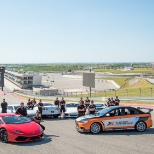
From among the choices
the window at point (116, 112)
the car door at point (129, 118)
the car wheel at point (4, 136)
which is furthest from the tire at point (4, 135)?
the car door at point (129, 118)

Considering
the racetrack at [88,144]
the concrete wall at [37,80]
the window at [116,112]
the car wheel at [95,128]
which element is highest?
the concrete wall at [37,80]

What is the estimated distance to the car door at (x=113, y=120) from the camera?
14.3 meters

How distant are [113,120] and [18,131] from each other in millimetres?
4991

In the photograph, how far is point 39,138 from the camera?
1226 cm

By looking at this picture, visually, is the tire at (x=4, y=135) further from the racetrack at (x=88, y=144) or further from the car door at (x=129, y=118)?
the car door at (x=129, y=118)

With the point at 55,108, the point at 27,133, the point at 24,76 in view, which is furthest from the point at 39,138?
the point at 24,76

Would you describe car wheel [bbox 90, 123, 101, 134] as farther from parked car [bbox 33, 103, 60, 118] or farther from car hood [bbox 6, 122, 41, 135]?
parked car [bbox 33, 103, 60, 118]

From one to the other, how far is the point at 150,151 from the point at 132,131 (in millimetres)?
4436

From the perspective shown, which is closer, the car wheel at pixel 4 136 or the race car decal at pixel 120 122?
the car wheel at pixel 4 136

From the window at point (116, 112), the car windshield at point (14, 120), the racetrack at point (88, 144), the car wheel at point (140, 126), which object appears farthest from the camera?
the car wheel at point (140, 126)

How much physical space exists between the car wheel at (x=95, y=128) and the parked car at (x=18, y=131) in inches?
119

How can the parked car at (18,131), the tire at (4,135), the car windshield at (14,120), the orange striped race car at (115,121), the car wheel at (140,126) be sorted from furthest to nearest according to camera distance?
the car wheel at (140,126), the orange striped race car at (115,121), the car windshield at (14,120), the tire at (4,135), the parked car at (18,131)

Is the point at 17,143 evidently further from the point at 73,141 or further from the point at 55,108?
the point at 55,108

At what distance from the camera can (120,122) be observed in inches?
571
